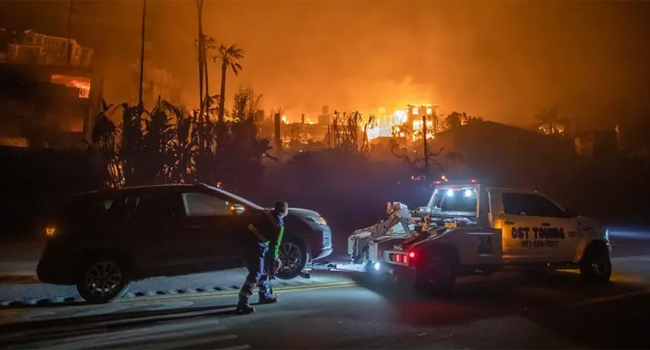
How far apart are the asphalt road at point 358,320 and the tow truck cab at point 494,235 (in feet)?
1.78

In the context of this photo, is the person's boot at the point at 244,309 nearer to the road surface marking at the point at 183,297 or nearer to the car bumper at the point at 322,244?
the road surface marking at the point at 183,297

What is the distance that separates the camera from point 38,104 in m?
40.6

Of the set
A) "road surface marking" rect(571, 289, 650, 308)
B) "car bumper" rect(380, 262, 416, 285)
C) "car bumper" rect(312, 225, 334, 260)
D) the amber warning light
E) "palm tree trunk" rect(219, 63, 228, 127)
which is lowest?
"road surface marking" rect(571, 289, 650, 308)

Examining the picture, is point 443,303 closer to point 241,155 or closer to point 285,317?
Answer: point 285,317

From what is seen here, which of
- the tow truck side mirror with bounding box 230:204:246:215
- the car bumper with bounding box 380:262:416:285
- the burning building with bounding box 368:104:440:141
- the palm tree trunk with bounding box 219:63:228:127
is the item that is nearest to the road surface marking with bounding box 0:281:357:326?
the car bumper with bounding box 380:262:416:285

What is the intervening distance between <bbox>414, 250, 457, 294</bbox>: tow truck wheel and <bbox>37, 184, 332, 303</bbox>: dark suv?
120 inches

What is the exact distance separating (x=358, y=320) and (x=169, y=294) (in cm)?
356

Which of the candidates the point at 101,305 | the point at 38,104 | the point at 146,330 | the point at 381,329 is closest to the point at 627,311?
the point at 381,329

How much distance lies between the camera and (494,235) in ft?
29.7

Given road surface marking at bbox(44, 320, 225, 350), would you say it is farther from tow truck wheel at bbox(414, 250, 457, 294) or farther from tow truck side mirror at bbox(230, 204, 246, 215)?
tow truck wheel at bbox(414, 250, 457, 294)

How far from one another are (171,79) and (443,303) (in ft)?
169

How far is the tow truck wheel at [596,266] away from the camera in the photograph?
9961 mm

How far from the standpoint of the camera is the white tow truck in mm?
8695

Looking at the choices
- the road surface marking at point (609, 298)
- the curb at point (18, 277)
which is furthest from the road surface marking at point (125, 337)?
the road surface marking at point (609, 298)
